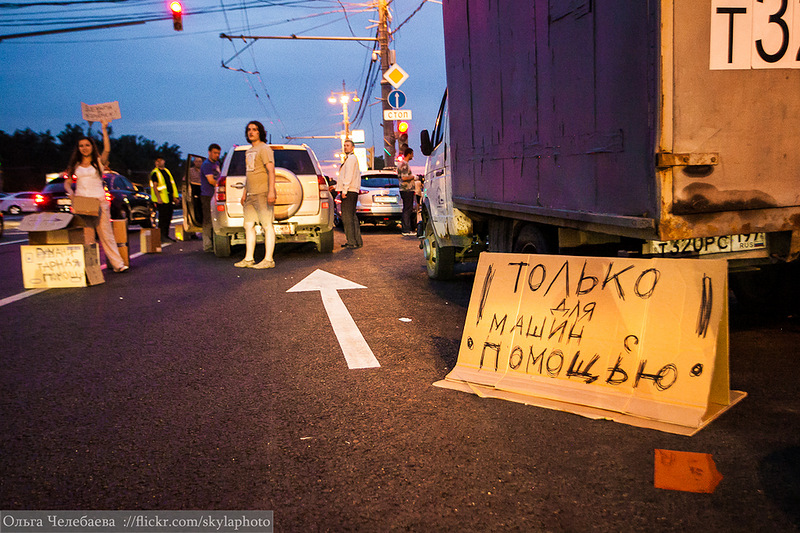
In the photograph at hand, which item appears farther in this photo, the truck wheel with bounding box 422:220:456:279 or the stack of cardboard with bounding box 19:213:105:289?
the stack of cardboard with bounding box 19:213:105:289

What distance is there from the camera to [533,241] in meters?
5.08

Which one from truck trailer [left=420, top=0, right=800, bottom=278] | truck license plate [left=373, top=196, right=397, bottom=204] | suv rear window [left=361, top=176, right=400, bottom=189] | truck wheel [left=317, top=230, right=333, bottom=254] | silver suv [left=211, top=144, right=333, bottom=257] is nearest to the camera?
truck trailer [left=420, top=0, right=800, bottom=278]

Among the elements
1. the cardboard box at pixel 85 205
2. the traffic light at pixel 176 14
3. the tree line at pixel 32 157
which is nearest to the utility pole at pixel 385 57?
the traffic light at pixel 176 14

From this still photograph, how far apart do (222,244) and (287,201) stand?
158 cm

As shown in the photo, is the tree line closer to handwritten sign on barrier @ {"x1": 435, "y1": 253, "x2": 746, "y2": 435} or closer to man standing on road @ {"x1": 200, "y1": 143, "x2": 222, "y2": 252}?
man standing on road @ {"x1": 200, "y1": 143, "x2": 222, "y2": 252}

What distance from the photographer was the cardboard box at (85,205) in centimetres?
801

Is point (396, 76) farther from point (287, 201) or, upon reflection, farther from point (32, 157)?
point (32, 157)

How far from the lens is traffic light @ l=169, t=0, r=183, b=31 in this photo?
17984mm

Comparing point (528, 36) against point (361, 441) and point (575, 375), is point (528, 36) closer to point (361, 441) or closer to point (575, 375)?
point (575, 375)

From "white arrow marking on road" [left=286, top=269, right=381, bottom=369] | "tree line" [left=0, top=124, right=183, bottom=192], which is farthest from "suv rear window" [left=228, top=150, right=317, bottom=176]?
"tree line" [left=0, top=124, right=183, bottom=192]

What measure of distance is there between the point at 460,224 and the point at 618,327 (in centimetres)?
370

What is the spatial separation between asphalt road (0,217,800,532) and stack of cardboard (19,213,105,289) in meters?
2.78

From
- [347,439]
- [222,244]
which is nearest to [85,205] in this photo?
[222,244]

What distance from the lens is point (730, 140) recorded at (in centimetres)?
323
